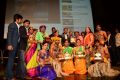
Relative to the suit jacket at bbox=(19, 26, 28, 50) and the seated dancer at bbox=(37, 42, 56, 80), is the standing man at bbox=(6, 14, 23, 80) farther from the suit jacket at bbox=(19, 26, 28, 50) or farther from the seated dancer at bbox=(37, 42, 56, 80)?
the seated dancer at bbox=(37, 42, 56, 80)

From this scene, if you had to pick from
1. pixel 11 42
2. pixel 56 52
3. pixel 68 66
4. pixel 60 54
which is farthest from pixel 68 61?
pixel 11 42

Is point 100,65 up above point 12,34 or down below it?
below

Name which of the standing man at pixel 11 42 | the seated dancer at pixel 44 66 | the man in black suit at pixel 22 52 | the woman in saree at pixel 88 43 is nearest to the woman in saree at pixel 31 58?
the seated dancer at pixel 44 66

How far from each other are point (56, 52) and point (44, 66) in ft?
3.39

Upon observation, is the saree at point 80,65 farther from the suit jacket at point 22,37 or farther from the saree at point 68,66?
the suit jacket at point 22,37

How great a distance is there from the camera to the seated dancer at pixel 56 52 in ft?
23.1

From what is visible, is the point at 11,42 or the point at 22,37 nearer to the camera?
the point at 11,42

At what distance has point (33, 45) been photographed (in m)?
7.02

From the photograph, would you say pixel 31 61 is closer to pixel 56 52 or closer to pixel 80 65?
pixel 56 52

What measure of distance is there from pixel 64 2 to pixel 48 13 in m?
0.72

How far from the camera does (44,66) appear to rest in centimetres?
652

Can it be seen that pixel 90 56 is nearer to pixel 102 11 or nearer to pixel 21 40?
pixel 21 40

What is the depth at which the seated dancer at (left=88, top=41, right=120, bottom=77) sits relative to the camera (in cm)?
A: 695

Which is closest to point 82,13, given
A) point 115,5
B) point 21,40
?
point 115,5
